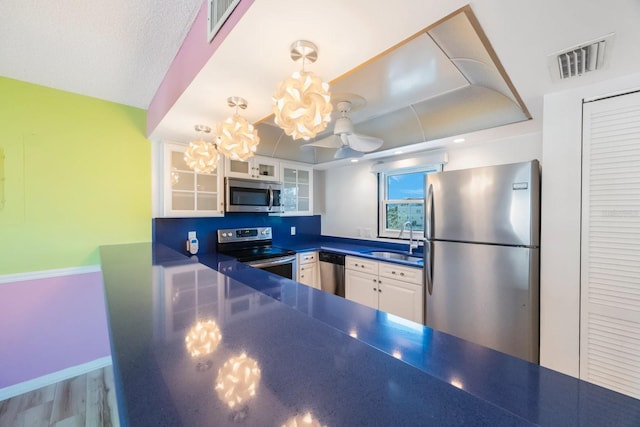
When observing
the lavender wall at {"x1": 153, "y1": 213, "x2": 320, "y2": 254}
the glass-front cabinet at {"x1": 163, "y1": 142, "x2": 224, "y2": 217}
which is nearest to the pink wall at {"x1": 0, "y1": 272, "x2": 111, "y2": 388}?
the lavender wall at {"x1": 153, "y1": 213, "x2": 320, "y2": 254}

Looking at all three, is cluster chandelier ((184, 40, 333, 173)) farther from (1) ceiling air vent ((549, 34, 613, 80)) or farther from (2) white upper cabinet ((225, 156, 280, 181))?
(2) white upper cabinet ((225, 156, 280, 181))

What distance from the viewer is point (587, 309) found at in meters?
1.36

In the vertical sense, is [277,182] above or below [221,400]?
above

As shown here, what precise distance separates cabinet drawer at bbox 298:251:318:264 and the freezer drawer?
1.57 m

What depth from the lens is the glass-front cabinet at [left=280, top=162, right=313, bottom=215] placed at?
11.3 feet

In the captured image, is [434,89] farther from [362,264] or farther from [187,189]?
[187,189]

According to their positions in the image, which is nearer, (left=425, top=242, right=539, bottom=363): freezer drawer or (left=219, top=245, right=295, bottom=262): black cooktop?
(left=425, top=242, right=539, bottom=363): freezer drawer

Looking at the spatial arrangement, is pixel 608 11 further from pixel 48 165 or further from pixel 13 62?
pixel 48 165

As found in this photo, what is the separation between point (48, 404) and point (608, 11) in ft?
13.1

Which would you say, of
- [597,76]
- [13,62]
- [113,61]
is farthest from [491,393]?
[13,62]

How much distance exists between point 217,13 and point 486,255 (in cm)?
213

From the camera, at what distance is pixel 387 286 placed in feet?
8.71

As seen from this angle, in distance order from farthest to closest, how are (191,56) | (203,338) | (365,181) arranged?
(365,181), (191,56), (203,338)

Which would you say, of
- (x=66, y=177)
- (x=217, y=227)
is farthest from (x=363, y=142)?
(x=66, y=177)
